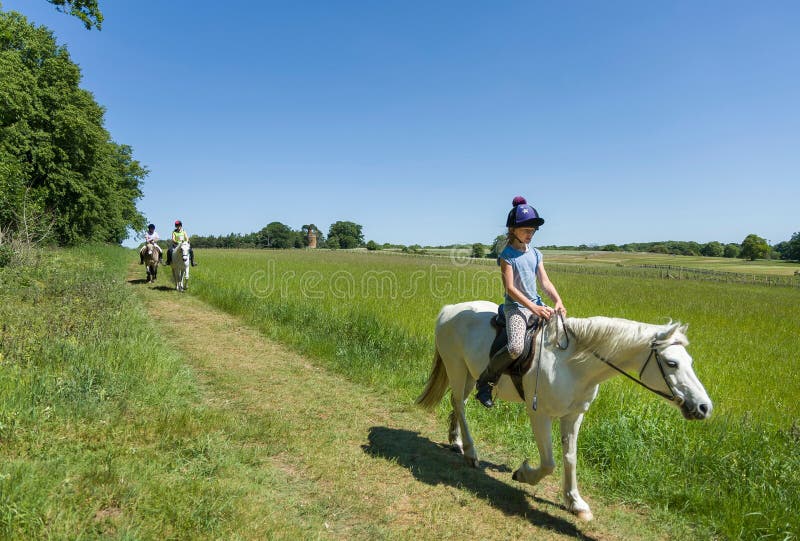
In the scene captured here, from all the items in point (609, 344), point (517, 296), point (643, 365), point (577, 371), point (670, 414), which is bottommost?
point (670, 414)

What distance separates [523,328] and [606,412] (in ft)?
7.98

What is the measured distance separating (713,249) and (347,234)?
101 metres

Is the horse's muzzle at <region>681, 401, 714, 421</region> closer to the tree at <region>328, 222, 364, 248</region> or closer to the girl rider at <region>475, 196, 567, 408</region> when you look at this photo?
the girl rider at <region>475, 196, 567, 408</region>

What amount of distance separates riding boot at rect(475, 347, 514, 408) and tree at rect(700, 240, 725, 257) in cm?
13199

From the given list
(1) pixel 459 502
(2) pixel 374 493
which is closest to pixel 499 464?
(1) pixel 459 502

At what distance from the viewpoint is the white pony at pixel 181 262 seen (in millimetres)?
14352

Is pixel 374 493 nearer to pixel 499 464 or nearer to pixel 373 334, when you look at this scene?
pixel 499 464

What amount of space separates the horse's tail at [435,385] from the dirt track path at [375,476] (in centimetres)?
31

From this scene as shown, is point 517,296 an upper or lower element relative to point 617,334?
upper

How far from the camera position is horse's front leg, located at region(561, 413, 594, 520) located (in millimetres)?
3352

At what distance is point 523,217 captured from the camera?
11.7ft

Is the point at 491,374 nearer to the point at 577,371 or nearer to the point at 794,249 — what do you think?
the point at 577,371

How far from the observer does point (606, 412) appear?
5.05 m

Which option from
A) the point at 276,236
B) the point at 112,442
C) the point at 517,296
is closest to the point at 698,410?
the point at 517,296
